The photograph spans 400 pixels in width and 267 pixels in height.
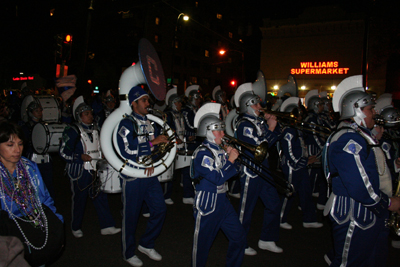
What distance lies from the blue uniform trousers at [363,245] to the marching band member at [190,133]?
404cm

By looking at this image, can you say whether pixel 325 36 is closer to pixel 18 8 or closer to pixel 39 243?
pixel 18 8

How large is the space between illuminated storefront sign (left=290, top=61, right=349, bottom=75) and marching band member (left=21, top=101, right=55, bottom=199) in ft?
75.3

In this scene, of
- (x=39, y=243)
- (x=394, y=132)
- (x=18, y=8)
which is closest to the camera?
(x=39, y=243)

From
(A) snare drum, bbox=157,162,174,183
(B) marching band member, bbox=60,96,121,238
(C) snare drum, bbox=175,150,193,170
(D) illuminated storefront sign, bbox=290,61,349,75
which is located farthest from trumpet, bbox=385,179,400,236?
(D) illuminated storefront sign, bbox=290,61,349,75

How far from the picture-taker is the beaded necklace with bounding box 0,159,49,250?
263cm

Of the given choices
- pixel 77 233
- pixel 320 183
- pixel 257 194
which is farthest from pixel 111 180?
pixel 320 183

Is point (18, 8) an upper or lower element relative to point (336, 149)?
upper

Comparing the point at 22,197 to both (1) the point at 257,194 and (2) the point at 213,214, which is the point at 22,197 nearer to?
(2) the point at 213,214

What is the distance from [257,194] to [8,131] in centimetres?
335

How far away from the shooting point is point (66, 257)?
4.38 m

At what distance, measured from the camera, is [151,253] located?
439 centimetres

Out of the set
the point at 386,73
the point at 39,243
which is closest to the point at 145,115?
the point at 39,243

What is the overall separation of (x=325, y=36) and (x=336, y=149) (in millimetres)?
24659

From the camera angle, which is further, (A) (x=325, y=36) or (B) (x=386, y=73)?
(A) (x=325, y=36)
